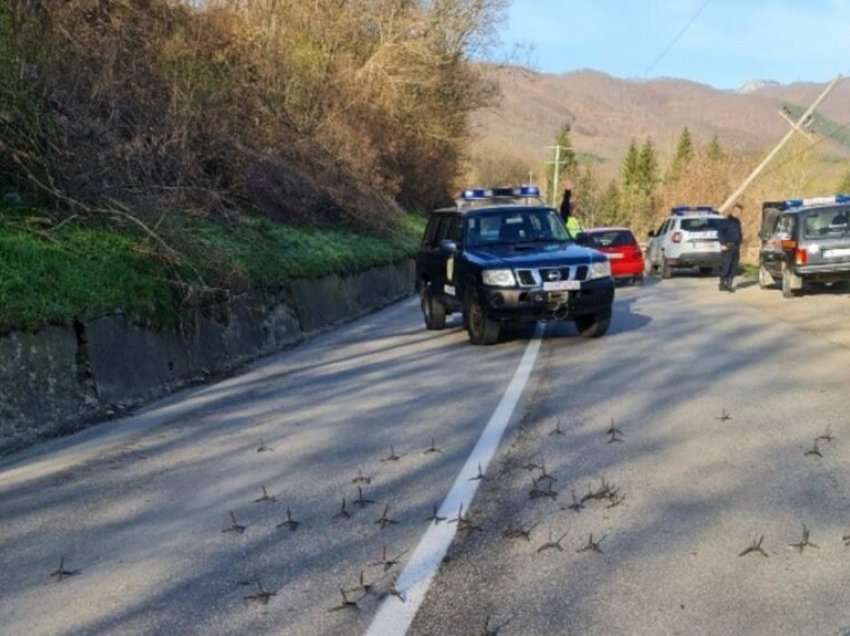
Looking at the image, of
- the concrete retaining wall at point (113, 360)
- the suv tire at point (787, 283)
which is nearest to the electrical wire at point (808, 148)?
the suv tire at point (787, 283)

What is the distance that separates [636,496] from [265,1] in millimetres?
26672

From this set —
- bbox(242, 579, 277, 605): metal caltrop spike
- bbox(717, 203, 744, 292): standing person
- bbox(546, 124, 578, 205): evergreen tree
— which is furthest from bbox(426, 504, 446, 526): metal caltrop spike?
bbox(546, 124, 578, 205): evergreen tree

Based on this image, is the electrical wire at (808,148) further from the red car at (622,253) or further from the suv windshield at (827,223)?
the suv windshield at (827,223)

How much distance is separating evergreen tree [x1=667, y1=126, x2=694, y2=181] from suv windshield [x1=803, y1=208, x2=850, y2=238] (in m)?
48.9

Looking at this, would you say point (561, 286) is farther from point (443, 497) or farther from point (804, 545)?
point (804, 545)

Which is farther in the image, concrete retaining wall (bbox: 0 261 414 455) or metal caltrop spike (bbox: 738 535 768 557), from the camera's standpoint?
concrete retaining wall (bbox: 0 261 414 455)

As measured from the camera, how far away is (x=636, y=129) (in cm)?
12062

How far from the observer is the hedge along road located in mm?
4332

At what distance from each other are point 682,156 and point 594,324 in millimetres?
71563

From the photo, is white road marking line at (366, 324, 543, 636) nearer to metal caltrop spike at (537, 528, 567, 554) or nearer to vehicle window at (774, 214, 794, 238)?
metal caltrop spike at (537, 528, 567, 554)

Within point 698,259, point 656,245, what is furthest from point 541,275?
point 656,245

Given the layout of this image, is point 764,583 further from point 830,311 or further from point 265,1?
point 265,1

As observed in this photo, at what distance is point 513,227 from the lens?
13.8 metres

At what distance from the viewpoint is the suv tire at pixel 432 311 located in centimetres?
1493
